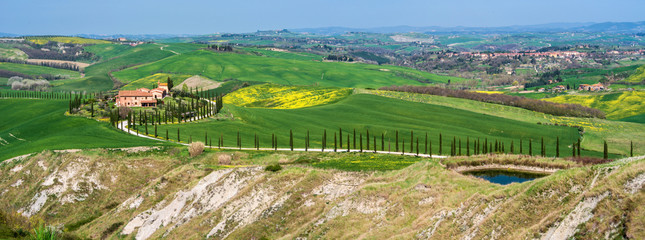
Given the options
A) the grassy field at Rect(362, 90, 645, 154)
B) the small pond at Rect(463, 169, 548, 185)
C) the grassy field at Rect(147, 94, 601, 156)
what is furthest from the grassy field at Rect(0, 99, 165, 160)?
the grassy field at Rect(362, 90, 645, 154)

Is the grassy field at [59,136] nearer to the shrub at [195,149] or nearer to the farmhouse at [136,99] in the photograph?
the shrub at [195,149]

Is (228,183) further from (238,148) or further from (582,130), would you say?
(582,130)

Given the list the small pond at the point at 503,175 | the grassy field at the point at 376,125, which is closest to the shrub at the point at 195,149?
the grassy field at the point at 376,125

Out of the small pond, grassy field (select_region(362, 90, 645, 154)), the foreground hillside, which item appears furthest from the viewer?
grassy field (select_region(362, 90, 645, 154))

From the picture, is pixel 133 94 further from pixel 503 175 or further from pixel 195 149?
pixel 503 175

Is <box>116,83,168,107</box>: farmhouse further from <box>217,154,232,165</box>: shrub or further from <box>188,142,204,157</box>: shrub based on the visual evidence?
<box>217,154,232,165</box>: shrub

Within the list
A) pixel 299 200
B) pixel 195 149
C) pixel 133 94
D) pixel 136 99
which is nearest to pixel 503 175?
pixel 299 200
